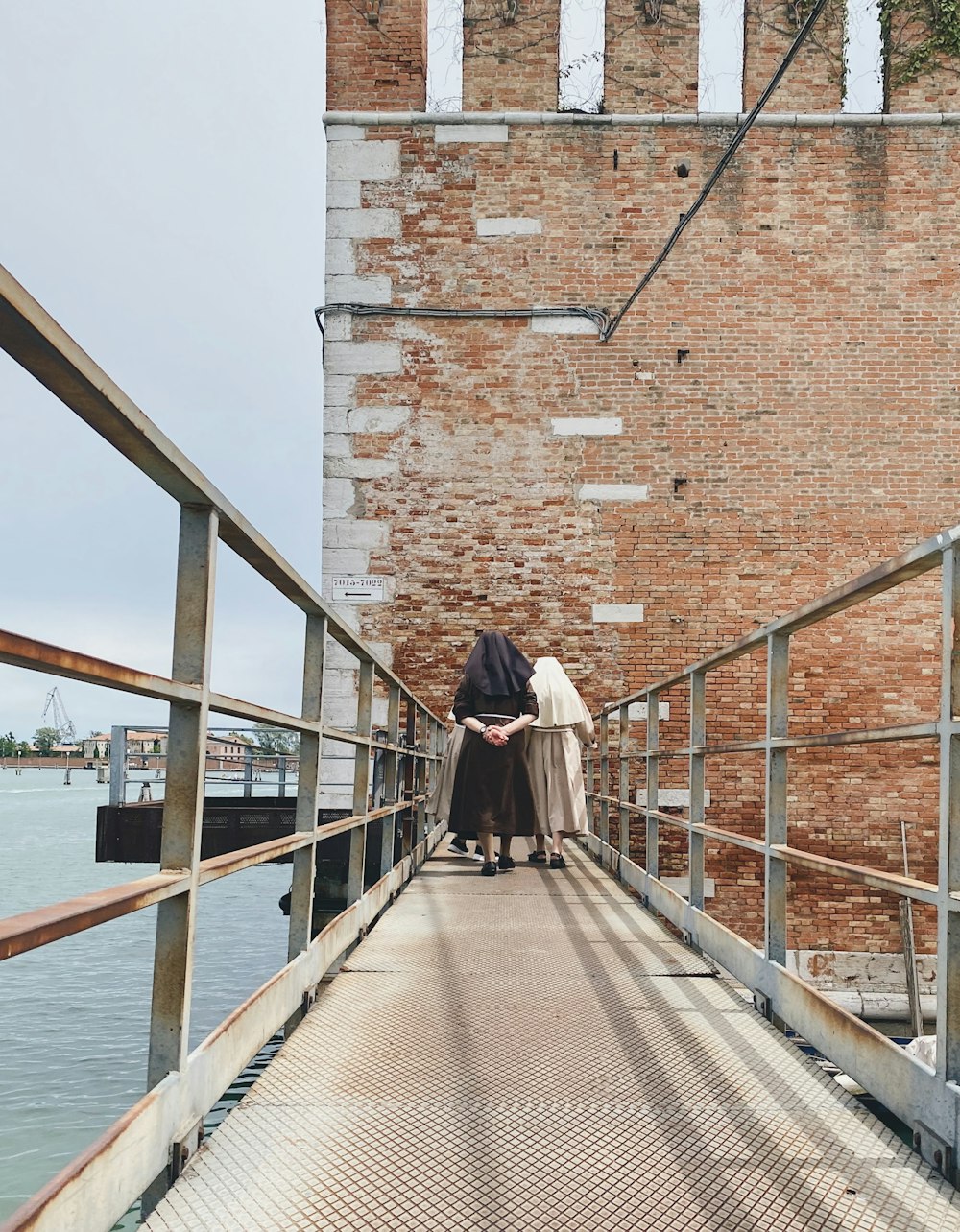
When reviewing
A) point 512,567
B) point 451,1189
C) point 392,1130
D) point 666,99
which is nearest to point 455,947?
point 392,1130

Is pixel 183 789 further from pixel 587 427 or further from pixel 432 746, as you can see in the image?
pixel 587 427

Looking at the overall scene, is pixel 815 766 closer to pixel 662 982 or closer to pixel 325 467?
pixel 325 467

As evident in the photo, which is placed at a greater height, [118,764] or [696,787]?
[696,787]

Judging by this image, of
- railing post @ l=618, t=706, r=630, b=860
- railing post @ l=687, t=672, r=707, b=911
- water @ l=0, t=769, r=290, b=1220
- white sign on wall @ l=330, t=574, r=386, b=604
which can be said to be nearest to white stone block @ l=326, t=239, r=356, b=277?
white sign on wall @ l=330, t=574, r=386, b=604

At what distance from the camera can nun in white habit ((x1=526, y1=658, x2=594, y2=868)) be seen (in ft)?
24.1

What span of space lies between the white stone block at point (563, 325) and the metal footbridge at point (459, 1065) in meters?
7.95

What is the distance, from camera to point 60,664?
149cm

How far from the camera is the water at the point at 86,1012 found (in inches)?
277

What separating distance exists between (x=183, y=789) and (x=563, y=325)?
9.48 metres

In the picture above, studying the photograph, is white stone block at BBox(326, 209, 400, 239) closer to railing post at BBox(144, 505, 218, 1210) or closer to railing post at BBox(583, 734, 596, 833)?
railing post at BBox(583, 734, 596, 833)

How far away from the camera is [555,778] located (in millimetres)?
7379

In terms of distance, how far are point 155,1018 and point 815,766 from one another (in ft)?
30.0

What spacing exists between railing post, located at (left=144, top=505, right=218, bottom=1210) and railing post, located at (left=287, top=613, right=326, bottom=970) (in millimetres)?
993

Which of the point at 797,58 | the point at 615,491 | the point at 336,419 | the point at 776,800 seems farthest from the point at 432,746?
the point at 797,58
